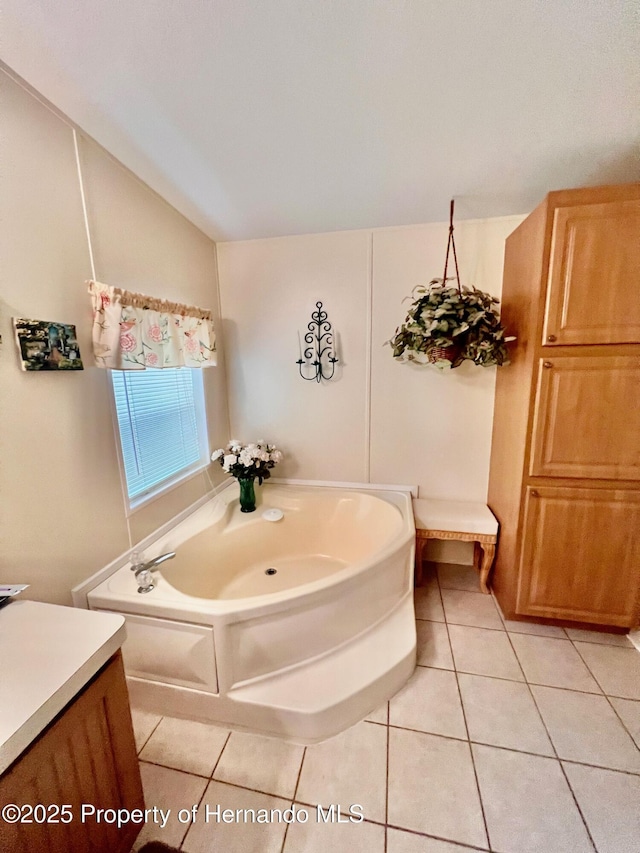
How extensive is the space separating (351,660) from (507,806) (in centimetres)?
67

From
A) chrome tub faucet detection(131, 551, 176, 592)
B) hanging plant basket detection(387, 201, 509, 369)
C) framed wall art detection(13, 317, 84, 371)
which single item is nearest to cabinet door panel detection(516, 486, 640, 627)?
hanging plant basket detection(387, 201, 509, 369)

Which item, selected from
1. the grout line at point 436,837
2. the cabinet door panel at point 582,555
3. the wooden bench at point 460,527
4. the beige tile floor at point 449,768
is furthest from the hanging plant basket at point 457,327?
the grout line at point 436,837

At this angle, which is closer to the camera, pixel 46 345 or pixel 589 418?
pixel 46 345

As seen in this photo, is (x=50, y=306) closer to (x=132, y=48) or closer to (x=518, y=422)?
(x=132, y=48)

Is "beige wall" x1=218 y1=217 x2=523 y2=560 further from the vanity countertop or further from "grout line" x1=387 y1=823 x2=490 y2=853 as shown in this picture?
the vanity countertop

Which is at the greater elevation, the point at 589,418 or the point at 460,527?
the point at 589,418

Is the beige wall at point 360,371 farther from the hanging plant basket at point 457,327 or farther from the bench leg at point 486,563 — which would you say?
the hanging plant basket at point 457,327

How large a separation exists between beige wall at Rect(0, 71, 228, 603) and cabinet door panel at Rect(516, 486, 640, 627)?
2102 mm

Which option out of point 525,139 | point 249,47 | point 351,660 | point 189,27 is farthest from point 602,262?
point 351,660

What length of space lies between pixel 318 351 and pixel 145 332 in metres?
1.17

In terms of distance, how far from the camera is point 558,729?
54.2 inches

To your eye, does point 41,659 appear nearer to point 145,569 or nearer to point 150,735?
point 145,569

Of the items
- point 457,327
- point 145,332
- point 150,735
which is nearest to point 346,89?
point 457,327

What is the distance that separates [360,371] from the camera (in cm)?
239
